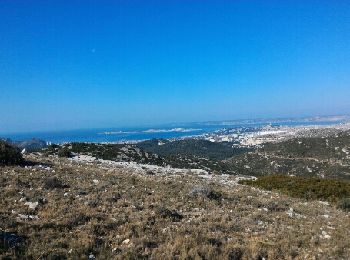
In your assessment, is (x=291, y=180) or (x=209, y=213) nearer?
(x=209, y=213)

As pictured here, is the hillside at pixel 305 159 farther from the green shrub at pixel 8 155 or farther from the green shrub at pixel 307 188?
the green shrub at pixel 8 155

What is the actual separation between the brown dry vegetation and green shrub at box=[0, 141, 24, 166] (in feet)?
13.4

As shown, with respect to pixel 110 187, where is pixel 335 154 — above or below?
below

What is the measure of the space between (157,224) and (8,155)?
1439 centimetres

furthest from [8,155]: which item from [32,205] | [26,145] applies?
[26,145]

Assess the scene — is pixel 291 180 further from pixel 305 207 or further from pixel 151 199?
pixel 151 199

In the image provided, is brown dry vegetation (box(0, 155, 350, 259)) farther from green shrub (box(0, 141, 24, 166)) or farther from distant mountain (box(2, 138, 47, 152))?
distant mountain (box(2, 138, 47, 152))

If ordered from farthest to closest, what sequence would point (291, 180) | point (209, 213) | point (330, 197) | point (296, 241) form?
1. point (291, 180)
2. point (330, 197)
3. point (209, 213)
4. point (296, 241)

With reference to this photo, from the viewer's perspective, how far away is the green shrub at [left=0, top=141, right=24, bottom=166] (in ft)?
72.7

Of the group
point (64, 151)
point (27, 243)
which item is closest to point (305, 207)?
point (27, 243)

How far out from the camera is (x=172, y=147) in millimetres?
193875

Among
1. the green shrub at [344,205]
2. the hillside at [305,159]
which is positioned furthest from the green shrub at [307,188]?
the hillside at [305,159]

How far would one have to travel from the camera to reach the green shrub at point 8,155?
72.7ft

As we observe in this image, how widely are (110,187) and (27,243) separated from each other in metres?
8.29
